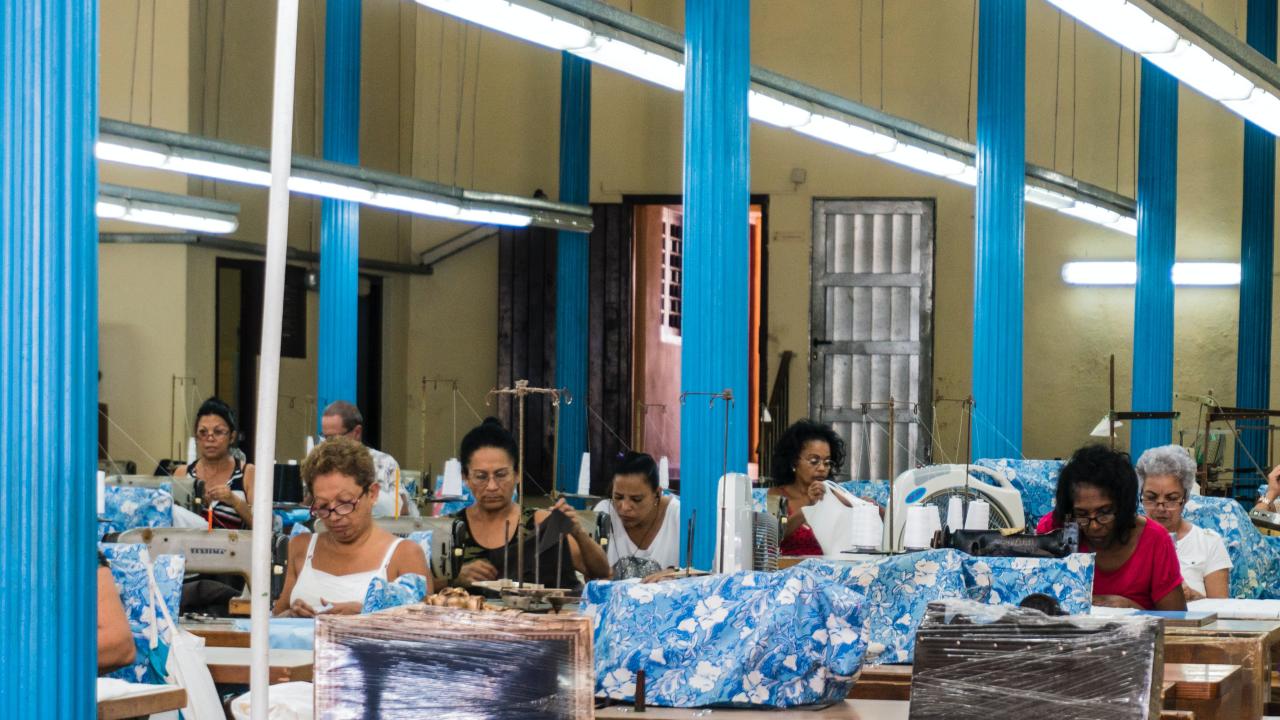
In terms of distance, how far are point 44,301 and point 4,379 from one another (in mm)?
153

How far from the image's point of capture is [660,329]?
1616 centimetres

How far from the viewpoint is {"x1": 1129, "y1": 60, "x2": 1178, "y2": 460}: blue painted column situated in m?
13.8

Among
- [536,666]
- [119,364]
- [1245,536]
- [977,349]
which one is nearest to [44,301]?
[536,666]

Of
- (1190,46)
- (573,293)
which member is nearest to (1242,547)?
(1190,46)

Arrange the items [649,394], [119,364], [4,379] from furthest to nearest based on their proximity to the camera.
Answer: [649,394]
[119,364]
[4,379]

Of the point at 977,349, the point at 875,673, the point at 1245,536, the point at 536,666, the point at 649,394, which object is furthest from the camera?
the point at 649,394

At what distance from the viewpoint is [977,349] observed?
11094mm

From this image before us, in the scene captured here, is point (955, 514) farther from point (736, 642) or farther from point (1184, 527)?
point (736, 642)

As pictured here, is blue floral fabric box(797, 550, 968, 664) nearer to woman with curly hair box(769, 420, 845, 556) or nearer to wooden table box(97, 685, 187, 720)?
wooden table box(97, 685, 187, 720)

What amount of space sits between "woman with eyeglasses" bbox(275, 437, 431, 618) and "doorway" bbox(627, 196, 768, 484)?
10.6 meters

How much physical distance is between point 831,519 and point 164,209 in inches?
240

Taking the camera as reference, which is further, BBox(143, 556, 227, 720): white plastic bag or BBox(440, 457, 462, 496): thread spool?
BBox(440, 457, 462, 496): thread spool

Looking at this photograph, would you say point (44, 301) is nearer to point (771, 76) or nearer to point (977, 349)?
point (771, 76)

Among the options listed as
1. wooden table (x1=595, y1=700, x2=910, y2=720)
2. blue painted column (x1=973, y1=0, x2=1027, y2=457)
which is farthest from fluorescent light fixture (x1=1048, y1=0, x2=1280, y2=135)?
wooden table (x1=595, y1=700, x2=910, y2=720)
